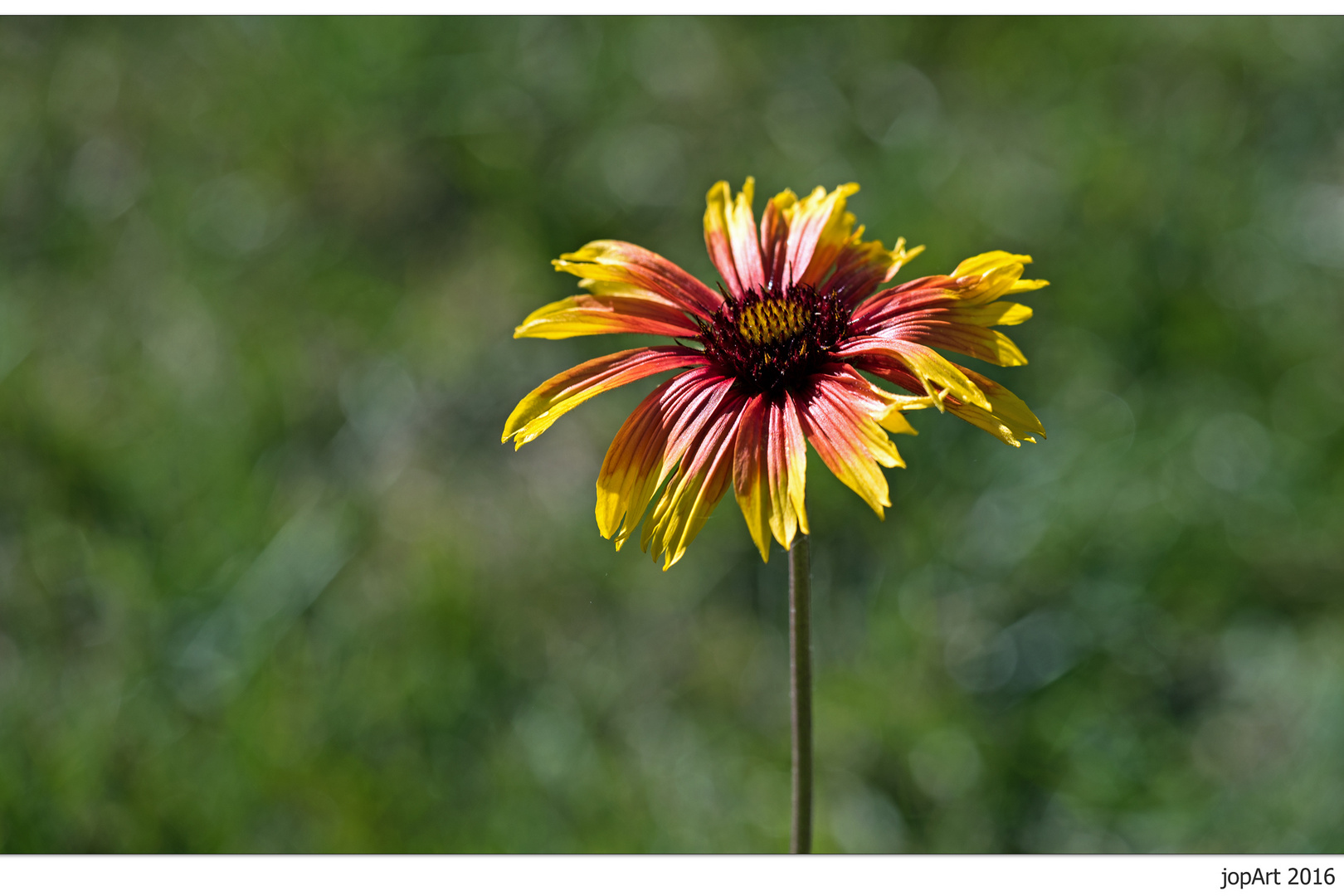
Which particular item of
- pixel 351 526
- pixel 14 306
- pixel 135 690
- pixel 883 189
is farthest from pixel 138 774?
pixel 883 189

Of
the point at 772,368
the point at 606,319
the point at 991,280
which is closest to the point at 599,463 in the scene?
the point at 606,319

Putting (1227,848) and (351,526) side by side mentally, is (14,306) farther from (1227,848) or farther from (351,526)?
(1227,848)

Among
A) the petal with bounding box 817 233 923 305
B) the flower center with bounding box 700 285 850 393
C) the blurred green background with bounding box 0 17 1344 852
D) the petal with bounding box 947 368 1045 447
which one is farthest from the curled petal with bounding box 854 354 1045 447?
the blurred green background with bounding box 0 17 1344 852

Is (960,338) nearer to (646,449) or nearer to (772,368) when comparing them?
(772,368)

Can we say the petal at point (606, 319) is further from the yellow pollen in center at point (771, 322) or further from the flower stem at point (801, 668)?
the flower stem at point (801, 668)

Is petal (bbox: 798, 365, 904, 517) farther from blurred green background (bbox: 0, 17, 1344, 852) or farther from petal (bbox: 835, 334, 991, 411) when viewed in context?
blurred green background (bbox: 0, 17, 1344, 852)
